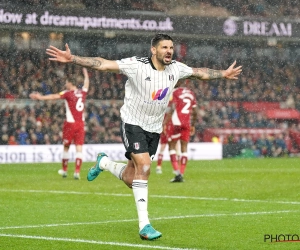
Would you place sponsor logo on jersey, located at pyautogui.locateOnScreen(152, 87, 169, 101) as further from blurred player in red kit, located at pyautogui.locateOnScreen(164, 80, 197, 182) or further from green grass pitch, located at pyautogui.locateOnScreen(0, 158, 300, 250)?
blurred player in red kit, located at pyautogui.locateOnScreen(164, 80, 197, 182)

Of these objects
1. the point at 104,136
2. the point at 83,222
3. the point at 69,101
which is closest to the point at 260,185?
the point at 69,101

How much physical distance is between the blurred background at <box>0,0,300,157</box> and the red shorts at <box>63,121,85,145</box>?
37.4 feet

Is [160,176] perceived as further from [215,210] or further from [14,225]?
[14,225]

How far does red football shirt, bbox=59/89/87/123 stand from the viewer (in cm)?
1938

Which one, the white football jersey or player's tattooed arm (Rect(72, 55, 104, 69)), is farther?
the white football jersey

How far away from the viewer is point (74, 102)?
63.9 feet

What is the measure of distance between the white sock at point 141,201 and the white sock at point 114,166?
0.83 meters

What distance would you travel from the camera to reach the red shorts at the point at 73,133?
19500 mm

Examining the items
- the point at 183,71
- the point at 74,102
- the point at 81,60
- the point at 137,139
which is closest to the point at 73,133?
the point at 74,102

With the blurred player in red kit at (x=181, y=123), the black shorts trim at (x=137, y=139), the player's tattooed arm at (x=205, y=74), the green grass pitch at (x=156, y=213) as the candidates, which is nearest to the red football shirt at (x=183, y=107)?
the blurred player in red kit at (x=181, y=123)

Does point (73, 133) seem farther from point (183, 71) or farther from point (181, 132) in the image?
point (183, 71)

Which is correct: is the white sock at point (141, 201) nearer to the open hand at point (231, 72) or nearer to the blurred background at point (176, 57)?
the open hand at point (231, 72)

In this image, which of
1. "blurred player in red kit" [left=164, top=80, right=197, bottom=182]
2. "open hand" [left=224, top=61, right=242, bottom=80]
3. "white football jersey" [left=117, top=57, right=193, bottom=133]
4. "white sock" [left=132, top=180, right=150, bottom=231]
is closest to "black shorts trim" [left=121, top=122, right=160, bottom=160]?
"white football jersey" [left=117, top=57, right=193, bottom=133]

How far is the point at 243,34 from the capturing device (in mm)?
39750
